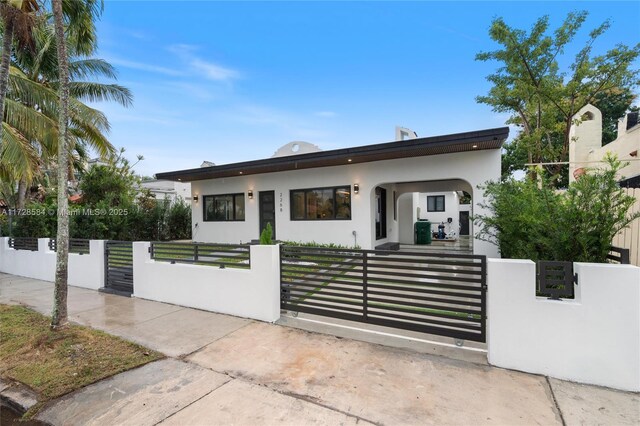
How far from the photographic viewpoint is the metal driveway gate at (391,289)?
11.6ft

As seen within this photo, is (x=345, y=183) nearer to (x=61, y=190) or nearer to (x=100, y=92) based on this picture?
(x=61, y=190)

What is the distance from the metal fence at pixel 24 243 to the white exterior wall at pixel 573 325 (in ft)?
37.3

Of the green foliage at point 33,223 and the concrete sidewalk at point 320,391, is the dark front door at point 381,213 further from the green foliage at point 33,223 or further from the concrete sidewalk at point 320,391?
the green foliage at point 33,223

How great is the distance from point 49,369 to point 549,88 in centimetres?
1304

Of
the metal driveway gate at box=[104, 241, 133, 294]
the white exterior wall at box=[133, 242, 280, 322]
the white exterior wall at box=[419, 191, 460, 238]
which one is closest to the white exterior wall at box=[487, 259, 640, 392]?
the white exterior wall at box=[133, 242, 280, 322]

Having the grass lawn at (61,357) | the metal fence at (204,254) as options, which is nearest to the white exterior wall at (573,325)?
the metal fence at (204,254)

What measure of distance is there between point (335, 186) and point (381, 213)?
2411 mm

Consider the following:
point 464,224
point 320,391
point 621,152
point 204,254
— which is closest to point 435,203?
point 464,224

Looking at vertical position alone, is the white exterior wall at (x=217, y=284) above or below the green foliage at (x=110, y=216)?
below

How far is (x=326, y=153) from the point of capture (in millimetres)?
8992

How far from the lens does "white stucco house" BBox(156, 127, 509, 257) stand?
8047mm

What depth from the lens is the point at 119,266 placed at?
6652mm

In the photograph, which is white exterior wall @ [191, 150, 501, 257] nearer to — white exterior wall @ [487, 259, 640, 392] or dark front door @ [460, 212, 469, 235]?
white exterior wall @ [487, 259, 640, 392]

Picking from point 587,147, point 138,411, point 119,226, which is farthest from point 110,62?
point 587,147
